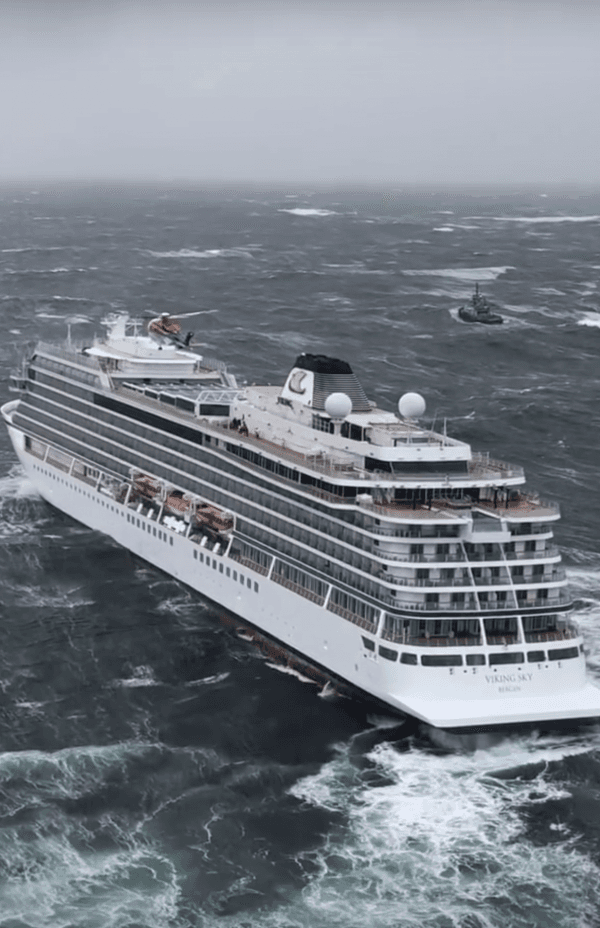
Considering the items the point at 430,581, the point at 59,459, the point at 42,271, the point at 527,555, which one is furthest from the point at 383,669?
the point at 42,271

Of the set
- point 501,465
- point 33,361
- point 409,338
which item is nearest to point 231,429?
point 501,465

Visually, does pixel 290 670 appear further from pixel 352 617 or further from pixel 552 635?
pixel 552 635

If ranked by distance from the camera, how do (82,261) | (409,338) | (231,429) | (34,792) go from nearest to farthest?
1. (34,792)
2. (231,429)
3. (409,338)
4. (82,261)

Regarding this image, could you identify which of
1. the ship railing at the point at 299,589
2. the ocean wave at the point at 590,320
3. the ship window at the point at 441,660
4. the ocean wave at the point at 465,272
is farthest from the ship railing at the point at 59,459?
the ocean wave at the point at 465,272

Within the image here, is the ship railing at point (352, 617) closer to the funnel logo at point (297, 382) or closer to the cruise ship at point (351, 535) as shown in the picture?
the cruise ship at point (351, 535)

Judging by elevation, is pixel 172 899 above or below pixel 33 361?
below

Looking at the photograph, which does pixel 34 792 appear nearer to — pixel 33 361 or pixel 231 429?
pixel 231 429
